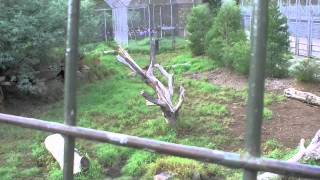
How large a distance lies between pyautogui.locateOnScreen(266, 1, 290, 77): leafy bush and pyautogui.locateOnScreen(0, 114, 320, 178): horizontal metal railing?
1104 centimetres

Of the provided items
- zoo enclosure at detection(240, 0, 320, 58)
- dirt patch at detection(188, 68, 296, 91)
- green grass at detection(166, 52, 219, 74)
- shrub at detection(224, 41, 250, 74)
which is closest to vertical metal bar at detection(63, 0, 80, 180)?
dirt patch at detection(188, 68, 296, 91)

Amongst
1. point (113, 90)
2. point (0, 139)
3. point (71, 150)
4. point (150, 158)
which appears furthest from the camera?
point (113, 90)

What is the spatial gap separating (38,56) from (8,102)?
1086 millimetres

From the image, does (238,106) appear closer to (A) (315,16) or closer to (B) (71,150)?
(A) (315,16)

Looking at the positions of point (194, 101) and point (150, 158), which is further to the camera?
point (194, 101)

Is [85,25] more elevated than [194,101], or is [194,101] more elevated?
[85,25]

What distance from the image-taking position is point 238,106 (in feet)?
33.5

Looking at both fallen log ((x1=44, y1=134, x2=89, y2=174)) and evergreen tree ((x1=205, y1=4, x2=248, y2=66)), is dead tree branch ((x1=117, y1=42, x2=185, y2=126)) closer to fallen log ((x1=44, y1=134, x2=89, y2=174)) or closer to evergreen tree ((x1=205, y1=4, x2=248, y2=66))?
A: fallen log ((x1=44, y1=134, x2=89, y2=174))

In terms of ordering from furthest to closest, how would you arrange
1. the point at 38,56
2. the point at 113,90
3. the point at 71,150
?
1. the point at 113,90
2. the point at 38,56
3. the point at 71,150

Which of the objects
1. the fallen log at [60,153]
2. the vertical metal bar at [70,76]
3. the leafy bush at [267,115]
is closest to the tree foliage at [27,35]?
the fallen log at [60,153]

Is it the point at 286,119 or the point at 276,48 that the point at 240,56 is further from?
the point at 286,119

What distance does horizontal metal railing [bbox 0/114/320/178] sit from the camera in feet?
3.23

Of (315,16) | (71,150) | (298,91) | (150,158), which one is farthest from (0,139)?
(315,16)

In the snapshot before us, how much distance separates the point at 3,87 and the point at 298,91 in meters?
5.73
